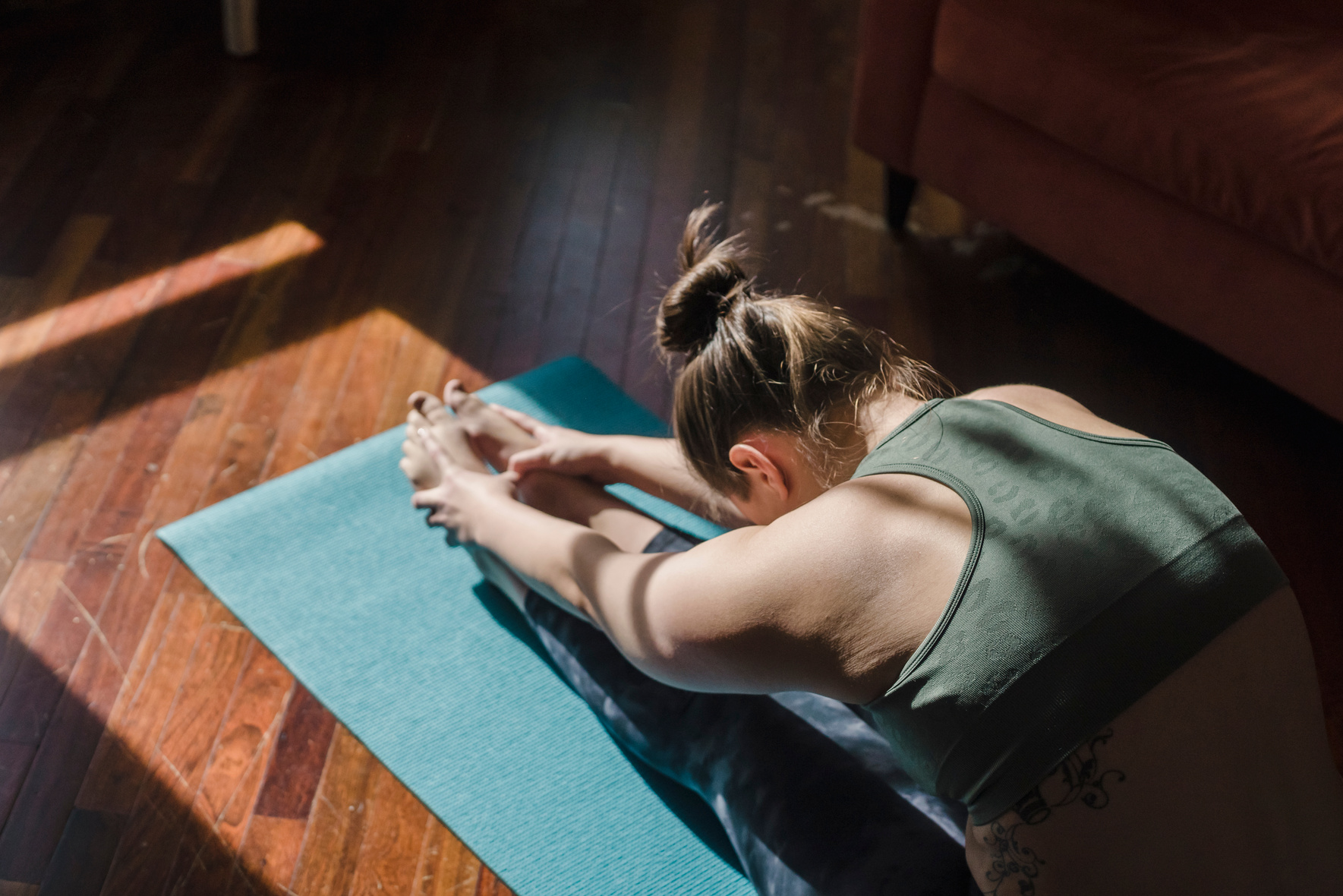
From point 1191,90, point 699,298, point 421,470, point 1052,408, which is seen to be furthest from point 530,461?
point 1191,90

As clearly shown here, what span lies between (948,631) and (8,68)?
240 centimetres

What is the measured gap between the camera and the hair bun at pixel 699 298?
40.1 inches

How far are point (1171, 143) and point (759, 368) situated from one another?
955mm

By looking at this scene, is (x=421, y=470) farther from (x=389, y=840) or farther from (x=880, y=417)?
(x=880, y=417)

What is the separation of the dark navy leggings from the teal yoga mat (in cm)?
5

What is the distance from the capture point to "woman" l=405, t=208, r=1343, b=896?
0.76m

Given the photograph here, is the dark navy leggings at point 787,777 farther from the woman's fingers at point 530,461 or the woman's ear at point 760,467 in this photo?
the woman's ear at point 760,467

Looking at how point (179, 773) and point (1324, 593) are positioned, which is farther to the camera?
point (1324, 593)

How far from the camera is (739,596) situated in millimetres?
883

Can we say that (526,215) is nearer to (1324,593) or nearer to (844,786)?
(844,786)

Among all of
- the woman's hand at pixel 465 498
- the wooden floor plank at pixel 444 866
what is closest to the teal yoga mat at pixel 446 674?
the wooden floor plank at pixel 444 866

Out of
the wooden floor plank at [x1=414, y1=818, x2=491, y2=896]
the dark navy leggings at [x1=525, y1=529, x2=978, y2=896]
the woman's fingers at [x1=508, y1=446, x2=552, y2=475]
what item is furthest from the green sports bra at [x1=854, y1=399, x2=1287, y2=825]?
the woman's fingers at [x1=508, y1=446, x2=552, y2=475]

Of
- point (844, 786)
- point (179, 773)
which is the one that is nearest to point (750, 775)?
point (844, 786)

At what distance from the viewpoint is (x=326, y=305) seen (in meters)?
1.88
